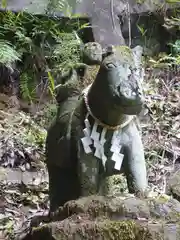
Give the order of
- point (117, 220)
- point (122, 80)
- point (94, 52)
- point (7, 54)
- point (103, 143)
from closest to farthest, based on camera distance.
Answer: point (117, 220) → point (122, 80) → point (103, 143) → point (94, 52) → point (7, 54)

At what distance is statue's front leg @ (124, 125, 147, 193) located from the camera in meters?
2.09

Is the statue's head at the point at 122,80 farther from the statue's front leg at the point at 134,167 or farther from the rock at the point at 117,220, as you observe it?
the rock at the point at 117,220

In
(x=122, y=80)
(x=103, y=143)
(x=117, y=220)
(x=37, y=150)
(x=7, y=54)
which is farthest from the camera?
(x=7, y=54)

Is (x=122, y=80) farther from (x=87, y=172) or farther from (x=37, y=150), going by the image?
(x=37, y=150)

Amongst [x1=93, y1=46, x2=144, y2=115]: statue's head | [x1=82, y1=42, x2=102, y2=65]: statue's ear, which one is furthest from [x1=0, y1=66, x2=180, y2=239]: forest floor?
[x1=93, y1=46, x2=144, y2=115]: statue's head

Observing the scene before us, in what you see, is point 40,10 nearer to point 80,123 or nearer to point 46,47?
point 46,47

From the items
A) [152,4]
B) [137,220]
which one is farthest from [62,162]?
[152,4]

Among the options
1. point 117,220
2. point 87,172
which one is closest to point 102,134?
point 87,172

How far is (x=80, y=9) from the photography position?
4.33 meters

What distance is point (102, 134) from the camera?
82.0 inches

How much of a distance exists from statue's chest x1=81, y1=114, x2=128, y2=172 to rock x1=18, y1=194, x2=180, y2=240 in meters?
0.33

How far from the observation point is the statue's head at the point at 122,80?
74.3 inches

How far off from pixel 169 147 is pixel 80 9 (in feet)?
4.16

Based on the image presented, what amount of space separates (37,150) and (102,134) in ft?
5.61
